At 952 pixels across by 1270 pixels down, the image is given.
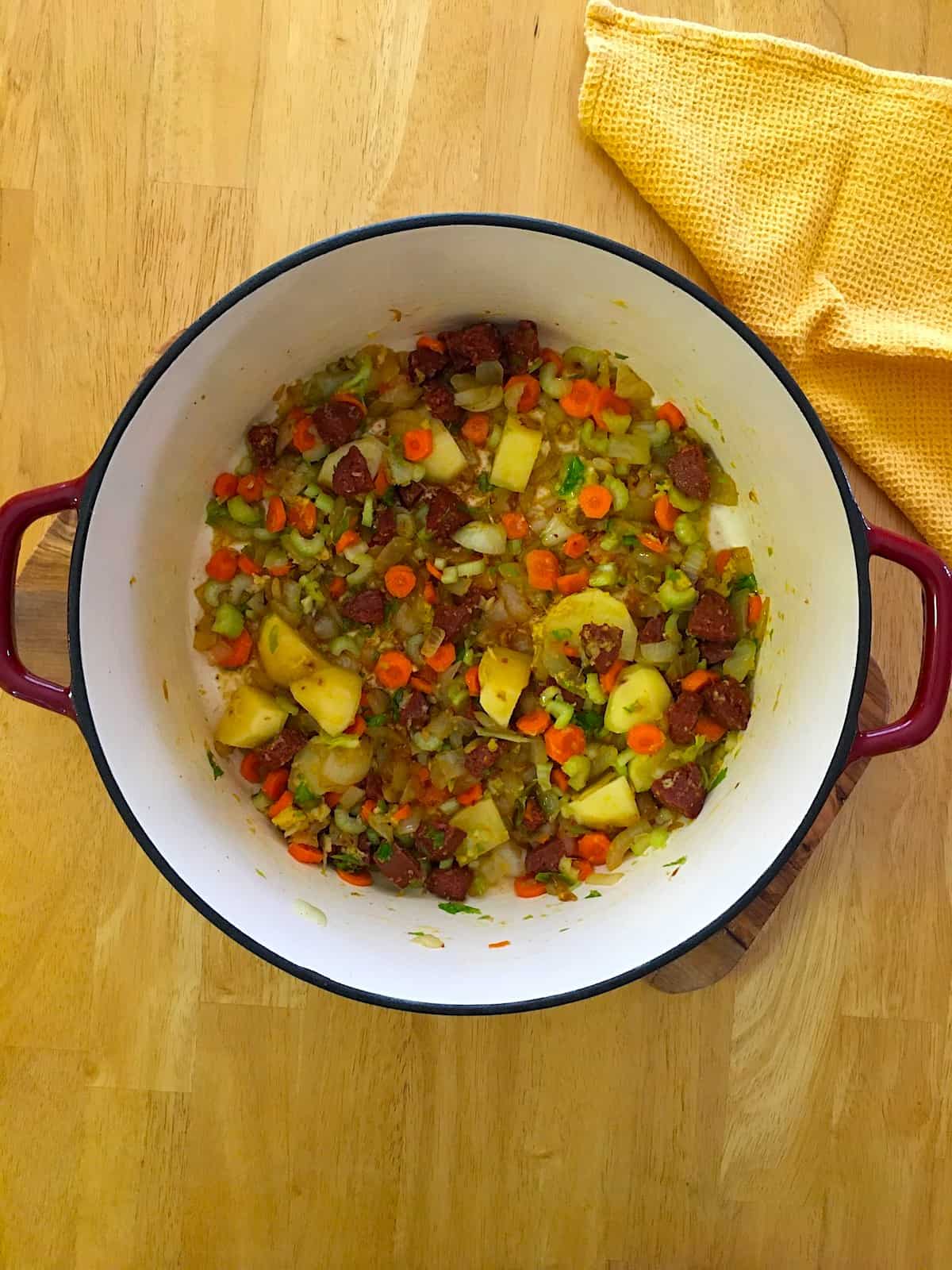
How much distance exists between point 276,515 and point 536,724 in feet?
1.79

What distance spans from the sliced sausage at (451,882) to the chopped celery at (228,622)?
0.51 m

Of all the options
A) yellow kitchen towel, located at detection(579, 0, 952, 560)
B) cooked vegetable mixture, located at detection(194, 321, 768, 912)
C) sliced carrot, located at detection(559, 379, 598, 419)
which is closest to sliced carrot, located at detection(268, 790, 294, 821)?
cooked vegetable mixture, located at detection(194, 321, 768, 912)

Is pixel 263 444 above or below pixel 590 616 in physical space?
above

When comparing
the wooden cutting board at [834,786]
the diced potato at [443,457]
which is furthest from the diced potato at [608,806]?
the diced potato at [443,457]

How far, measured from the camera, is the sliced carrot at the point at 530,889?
1683mm

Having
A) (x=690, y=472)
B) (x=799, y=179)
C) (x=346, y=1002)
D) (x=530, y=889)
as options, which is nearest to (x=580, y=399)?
(x=690, y=472)

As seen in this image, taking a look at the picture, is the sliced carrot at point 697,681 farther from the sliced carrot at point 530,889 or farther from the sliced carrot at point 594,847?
the sliced carrot at point 530,889

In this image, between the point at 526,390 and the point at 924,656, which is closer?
the point at 924,656

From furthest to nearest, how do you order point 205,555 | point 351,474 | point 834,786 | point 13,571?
point 205,555 → point 351,474 → point 834,786 → point 13,571

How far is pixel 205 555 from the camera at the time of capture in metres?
1.74

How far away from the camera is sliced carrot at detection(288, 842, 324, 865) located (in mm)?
1679

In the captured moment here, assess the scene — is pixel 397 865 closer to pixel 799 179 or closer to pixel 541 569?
pixel 541 569

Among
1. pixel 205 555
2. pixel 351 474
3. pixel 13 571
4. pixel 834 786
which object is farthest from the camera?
pixel 205 555

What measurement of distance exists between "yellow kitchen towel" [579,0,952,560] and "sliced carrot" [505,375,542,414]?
322mm
